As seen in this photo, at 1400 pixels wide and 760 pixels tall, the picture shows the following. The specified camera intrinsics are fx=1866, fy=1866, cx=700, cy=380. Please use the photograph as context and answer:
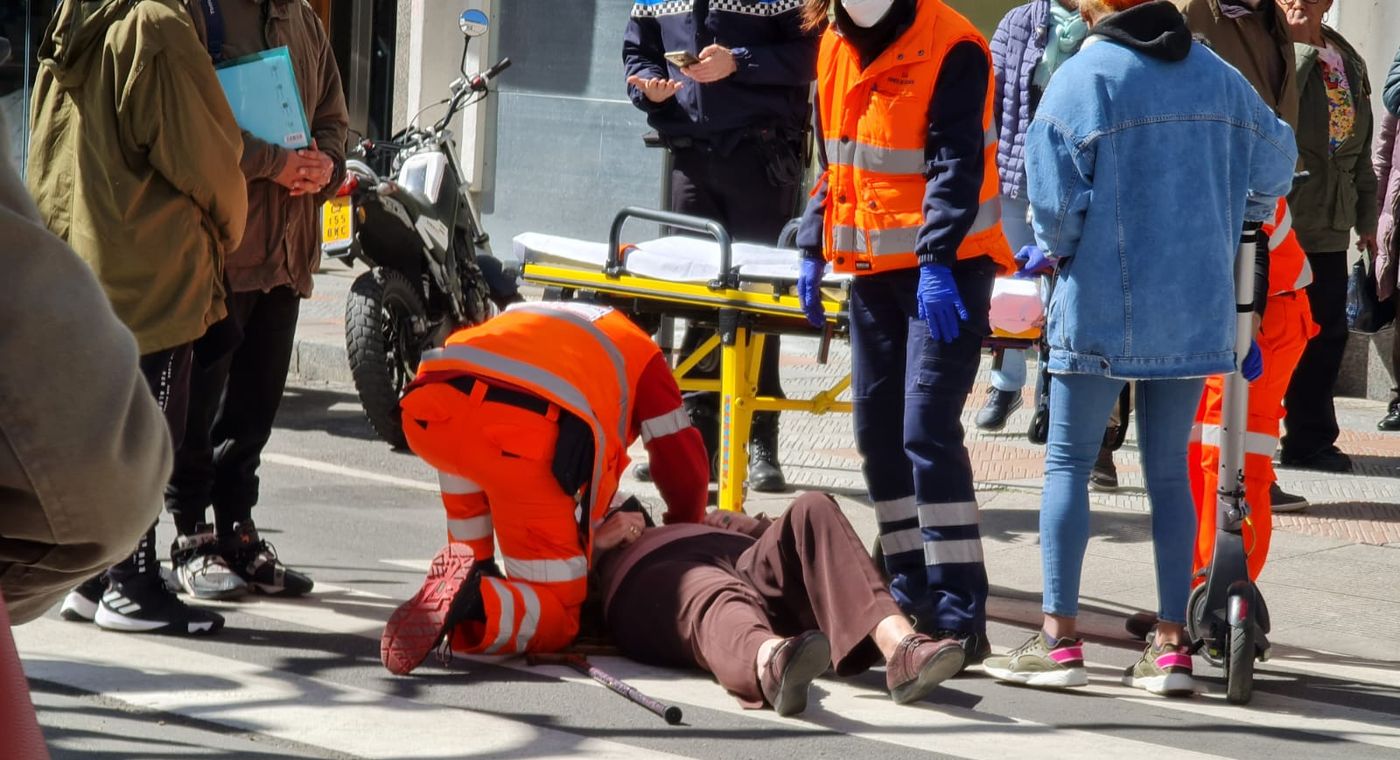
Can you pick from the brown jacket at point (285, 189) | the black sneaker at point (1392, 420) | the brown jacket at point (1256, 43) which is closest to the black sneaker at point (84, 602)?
the brown jacket at point (285, 189)

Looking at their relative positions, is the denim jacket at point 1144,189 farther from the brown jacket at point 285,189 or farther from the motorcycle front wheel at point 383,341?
the motorcycle front wheel at point 383,341

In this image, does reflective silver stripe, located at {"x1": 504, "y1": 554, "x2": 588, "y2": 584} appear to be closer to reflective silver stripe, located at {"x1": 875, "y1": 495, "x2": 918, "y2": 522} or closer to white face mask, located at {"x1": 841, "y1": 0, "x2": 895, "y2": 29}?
reflective silver stripe, located at {"x1": 875, "y1": 495, "x2": 918, "y2": 522}

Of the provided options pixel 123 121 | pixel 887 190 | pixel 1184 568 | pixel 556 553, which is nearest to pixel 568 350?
pixel 556 553

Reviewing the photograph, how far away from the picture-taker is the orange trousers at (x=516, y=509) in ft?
15.8

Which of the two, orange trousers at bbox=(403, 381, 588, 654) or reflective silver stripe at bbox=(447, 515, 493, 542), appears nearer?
orange trousers at bbox=(403, 381, 588, 654)

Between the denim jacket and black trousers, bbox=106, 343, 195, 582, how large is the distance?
7.69 ft

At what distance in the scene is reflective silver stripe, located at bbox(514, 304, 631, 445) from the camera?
509 cm

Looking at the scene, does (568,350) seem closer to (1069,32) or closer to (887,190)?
(887,190)

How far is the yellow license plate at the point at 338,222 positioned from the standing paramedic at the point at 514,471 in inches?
127

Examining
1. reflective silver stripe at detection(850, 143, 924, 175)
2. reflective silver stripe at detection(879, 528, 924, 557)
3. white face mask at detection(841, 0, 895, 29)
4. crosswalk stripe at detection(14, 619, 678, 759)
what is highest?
white face mask at detection(841, 0, 895, 29)

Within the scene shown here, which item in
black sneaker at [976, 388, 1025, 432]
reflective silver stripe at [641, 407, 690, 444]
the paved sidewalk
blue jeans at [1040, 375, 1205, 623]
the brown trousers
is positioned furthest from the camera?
black sneaker at [976, 388, 1025, 432]

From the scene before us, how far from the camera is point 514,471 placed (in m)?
4.83

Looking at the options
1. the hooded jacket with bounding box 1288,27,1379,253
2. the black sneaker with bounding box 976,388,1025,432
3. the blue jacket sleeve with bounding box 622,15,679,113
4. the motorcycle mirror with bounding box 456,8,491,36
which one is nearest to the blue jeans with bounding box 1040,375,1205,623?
the blue jacket sleeve with bounding box 622,15,679,113

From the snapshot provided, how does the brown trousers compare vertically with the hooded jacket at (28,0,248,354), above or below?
below
